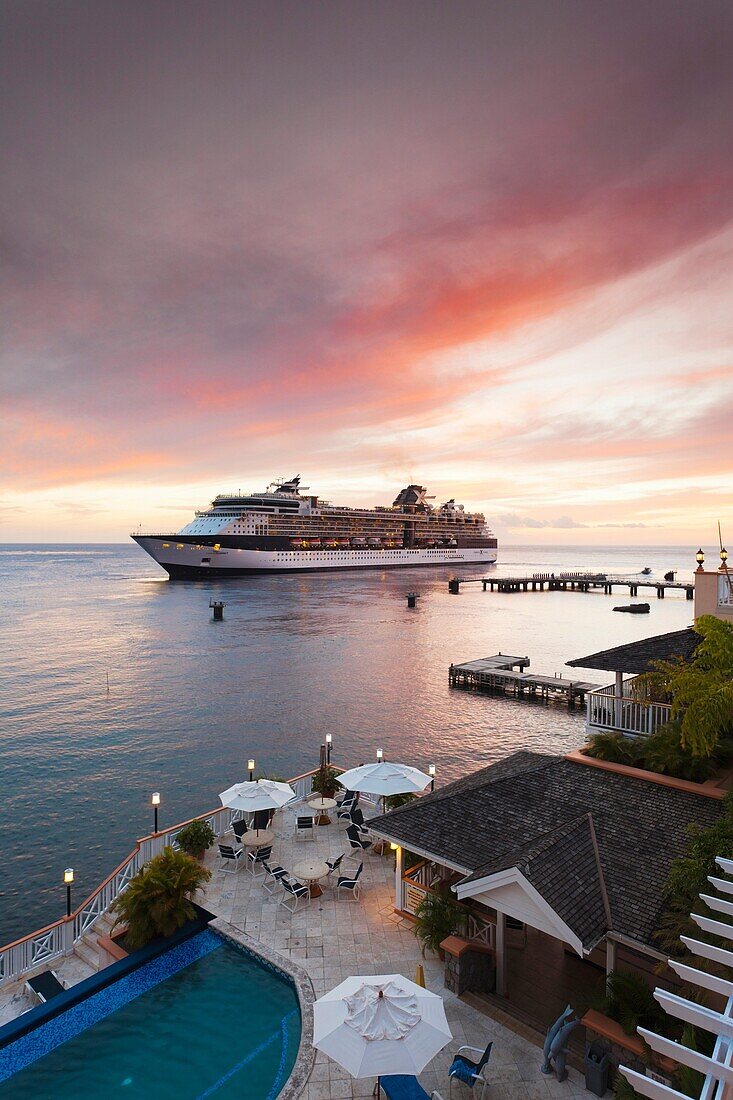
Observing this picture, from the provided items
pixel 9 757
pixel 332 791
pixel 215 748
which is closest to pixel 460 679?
pixel 215 748

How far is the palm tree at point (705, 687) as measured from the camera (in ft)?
28.0

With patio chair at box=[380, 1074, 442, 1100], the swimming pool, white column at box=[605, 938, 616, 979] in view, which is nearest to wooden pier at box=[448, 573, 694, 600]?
the swimming pool

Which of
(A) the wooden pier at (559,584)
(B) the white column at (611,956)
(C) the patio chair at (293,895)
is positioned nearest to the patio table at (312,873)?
(C) the patio chair at (293,895)

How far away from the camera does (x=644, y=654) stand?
39.4 feet

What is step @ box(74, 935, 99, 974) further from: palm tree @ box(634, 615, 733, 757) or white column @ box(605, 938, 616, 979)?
palm tree @ box(634, 615, 733, 757)

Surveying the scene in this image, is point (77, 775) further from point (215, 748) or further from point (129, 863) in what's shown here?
point (129, 863)

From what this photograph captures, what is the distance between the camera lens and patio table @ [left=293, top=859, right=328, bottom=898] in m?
9.79

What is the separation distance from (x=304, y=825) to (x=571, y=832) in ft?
20.8

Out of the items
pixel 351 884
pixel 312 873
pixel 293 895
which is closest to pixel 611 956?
pixel 351 884

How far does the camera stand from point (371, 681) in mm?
29703

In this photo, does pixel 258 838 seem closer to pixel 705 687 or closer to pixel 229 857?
pixel 229 857

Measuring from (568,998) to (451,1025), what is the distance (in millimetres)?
1703

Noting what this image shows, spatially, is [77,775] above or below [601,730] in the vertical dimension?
below

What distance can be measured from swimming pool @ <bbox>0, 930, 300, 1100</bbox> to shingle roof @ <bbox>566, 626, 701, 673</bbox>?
773 cm
